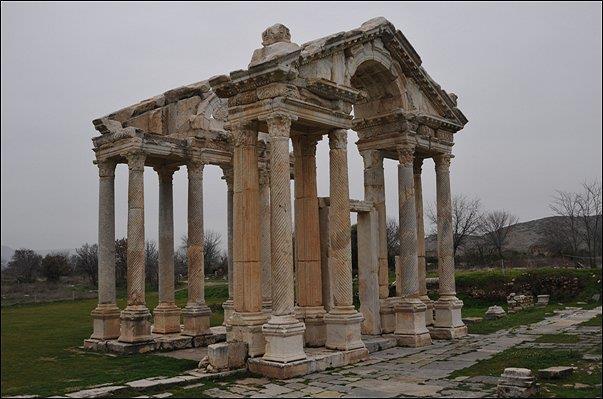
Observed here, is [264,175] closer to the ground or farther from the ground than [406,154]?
closer to the ground

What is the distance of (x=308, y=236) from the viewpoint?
16641 millimetres

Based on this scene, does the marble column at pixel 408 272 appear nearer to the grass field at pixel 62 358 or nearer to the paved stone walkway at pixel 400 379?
the paved stone walkway at pixel 400 379

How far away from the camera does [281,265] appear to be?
14.1 meters

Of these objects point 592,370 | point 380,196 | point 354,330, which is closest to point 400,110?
point 380,196

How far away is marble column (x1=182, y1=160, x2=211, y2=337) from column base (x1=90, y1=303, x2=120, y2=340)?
2368mm

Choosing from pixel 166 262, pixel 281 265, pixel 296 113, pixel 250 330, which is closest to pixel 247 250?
pixel 281 265

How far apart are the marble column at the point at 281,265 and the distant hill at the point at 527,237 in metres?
43.4

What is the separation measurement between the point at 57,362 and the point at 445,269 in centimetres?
1295

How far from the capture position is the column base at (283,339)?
13.4 m

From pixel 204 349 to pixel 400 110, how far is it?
405 inches

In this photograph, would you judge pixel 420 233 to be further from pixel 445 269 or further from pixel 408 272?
pixel 408 272

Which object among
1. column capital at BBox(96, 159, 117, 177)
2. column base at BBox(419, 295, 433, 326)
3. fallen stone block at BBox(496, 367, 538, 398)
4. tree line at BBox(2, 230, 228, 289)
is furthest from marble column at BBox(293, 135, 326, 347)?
tree line at BBox(2, 230, 228, 289)

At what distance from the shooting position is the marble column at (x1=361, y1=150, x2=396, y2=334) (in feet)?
65.5

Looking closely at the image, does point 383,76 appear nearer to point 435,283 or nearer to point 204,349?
point 204,349
